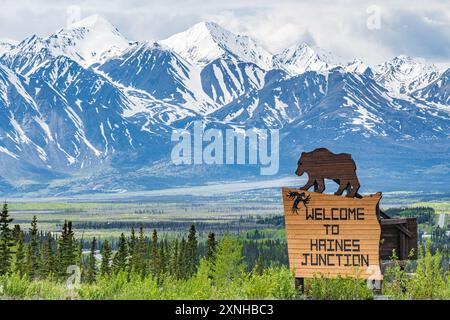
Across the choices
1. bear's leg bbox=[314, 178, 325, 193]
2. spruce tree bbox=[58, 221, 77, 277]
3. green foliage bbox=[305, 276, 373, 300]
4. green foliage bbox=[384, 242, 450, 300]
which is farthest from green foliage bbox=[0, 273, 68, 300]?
spruce tree bbox=[58, 221, 77, 277]

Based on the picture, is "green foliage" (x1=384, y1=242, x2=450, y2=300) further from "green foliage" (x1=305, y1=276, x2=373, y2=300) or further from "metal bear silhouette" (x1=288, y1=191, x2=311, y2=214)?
"metal bear silhouette" (x1=288, y1=191, x2=311, y2=214)

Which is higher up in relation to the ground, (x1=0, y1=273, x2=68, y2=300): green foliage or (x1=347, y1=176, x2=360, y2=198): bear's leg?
(x1=347, y1=176, x2=360, y2=198): bear's leg

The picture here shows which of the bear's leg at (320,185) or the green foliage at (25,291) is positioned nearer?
the green foliage at (25,291)

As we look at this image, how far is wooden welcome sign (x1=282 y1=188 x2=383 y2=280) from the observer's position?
18672 mm

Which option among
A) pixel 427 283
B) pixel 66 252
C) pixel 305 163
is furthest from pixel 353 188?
pixel 66 252

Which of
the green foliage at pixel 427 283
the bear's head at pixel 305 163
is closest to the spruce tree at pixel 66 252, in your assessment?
the bear's head at pixel 305 163

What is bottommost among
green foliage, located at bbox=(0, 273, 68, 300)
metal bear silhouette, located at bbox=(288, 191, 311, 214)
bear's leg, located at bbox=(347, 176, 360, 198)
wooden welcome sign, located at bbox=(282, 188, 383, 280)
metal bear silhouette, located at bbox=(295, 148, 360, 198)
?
green foliage, located at bbox=(0, 273, 68, 300)

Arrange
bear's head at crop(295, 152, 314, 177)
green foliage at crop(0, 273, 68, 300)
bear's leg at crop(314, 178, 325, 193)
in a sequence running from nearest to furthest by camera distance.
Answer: green foliage at crop(0, 273, 68, 300) → bear's leg at crop(314, 178, 325, 193) → bear's head at crop(295, 152, 314, 177)

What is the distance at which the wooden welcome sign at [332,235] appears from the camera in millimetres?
18672

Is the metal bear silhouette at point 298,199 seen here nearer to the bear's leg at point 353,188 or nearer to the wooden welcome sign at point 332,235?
the wooden welcome sign at point 332,235

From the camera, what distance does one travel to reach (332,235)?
1894 cm

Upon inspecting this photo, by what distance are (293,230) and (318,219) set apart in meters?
0.57
